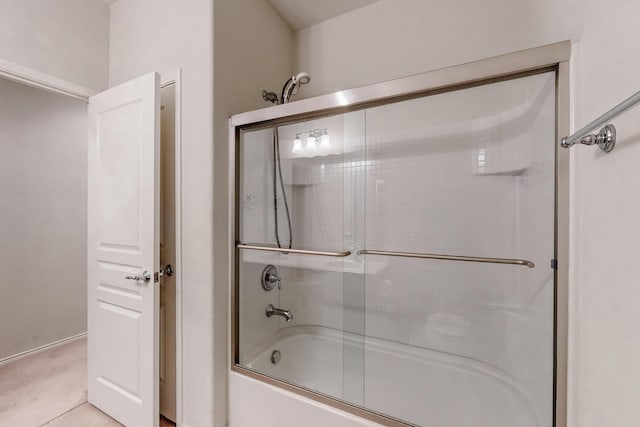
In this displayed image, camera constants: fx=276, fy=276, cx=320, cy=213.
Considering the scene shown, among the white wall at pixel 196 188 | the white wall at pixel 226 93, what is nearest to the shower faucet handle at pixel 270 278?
the white wall at pixel 226 93

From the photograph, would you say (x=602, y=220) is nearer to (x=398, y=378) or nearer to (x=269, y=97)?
(x=398, y=378)

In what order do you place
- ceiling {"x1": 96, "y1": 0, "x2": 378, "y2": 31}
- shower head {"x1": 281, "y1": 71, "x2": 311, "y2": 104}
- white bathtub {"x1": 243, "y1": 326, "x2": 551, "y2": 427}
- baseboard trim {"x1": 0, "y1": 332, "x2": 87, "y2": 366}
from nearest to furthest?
white bathtub {"x1": 243, "y1": 326, "x2": 551, "y2": 427} < shower head {"x1": 281, "y1": 71, "x2": 311, "y2": 104} < ceiling {"x1": 96, "y1": 0, "x2": 378, "y2": 31} < baseboard trim {"x1": 0, "y1": 332, "x2": 87, "y2": 366}

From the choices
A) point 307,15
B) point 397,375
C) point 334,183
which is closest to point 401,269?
point 397,375

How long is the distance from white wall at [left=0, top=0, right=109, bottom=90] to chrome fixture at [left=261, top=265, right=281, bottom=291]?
1.72 m

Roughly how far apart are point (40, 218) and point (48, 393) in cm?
156

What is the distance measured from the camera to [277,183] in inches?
68.9

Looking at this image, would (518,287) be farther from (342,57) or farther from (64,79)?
(64,79)

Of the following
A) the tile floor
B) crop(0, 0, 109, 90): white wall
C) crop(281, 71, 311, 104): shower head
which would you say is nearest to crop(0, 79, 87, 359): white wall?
the tile floor

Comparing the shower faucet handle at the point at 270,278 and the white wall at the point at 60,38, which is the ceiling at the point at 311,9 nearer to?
the white wall at the point at 60,38

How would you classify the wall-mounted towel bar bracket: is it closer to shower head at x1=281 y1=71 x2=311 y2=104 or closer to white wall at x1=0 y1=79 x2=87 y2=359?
shower head at x1=281 y1=71 x2=311 y2=104

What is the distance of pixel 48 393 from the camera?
6.17 ft

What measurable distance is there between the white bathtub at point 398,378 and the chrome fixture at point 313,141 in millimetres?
1145

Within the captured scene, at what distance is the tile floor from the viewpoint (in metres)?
1.64

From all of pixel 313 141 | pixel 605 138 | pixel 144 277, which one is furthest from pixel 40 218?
pixel 605 138
